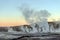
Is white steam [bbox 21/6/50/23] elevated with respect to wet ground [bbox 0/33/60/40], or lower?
elevated

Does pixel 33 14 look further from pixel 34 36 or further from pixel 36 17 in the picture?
pixel 34 36

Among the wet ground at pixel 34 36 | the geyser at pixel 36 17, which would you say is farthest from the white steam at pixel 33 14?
the wet ground at pixel 34 36

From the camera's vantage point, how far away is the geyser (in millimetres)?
1362

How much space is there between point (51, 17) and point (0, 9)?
0.52 metres

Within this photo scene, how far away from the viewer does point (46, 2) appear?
1.42 metres

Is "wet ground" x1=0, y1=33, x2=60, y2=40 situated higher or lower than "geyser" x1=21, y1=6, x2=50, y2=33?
lower

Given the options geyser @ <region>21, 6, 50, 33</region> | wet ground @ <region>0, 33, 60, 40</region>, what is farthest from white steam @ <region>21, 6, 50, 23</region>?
wet ground @ <region>0, 33, 60, 40</region>

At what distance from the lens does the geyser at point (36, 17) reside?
136 centimetres

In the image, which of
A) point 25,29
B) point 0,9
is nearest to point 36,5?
point 25,29

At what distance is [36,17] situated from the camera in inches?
54.1

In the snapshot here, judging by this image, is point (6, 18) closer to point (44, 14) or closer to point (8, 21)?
point (8, 21)

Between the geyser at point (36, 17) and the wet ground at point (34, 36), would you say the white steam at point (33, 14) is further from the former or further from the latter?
the wet ground at point (34, 36)

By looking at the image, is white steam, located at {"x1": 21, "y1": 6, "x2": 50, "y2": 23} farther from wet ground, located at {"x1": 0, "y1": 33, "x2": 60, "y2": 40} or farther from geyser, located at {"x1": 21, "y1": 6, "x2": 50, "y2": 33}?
wet ground, located at {"x1": 0, "y1": 33, "x2": 60, "y2": 40}

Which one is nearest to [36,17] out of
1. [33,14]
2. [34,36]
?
[33,14]
